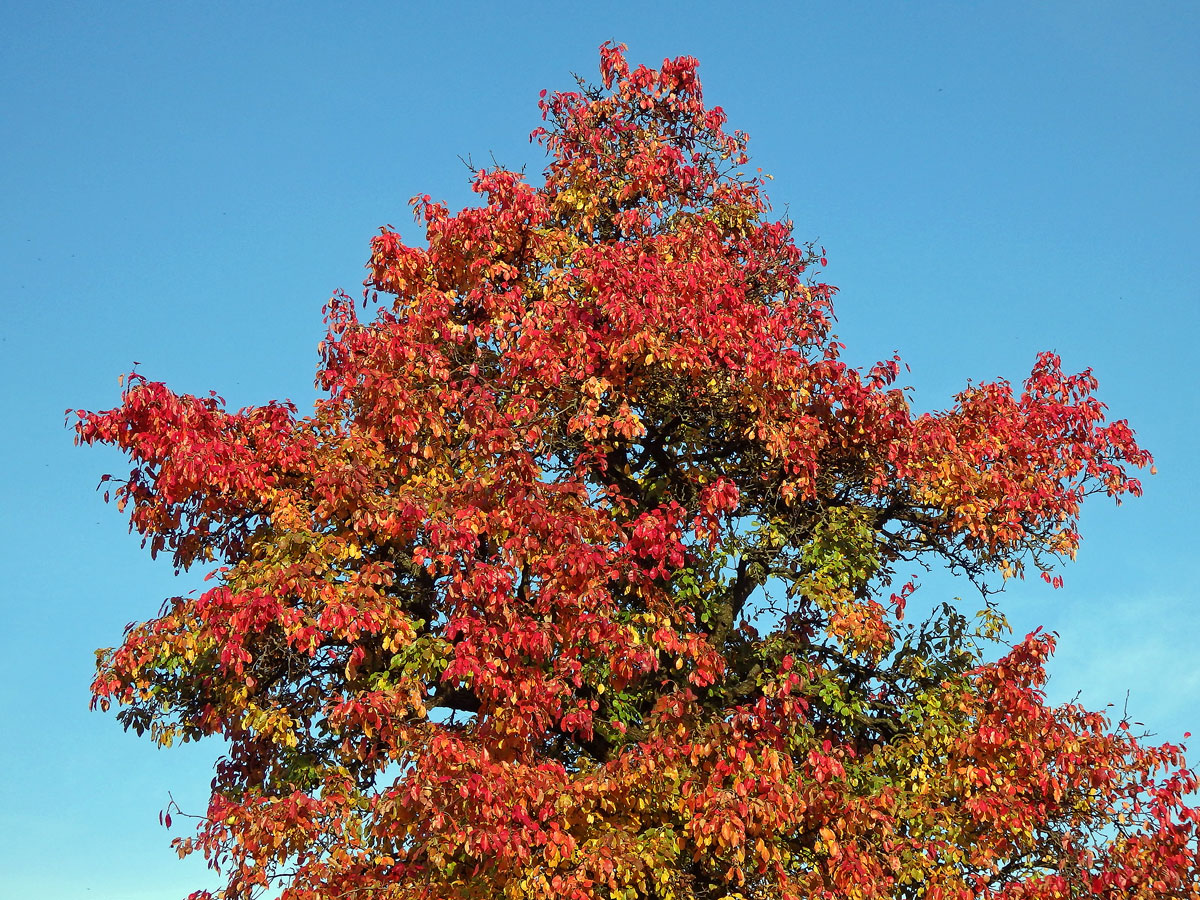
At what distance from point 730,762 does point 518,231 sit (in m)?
9.42

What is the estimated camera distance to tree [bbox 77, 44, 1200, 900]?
15172 mm

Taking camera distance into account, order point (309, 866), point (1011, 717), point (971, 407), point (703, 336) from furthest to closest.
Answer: point (971, 407) < point (703, 336) < point (1011, 717) < point (309, 866)

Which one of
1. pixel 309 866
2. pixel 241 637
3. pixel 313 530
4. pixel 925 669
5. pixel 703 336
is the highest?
pixel 703 336

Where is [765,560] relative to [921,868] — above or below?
above

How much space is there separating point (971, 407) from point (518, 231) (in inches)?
313

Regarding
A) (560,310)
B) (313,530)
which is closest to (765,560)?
(560,310)

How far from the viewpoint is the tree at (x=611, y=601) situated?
15172 mm

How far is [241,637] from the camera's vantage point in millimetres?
15438

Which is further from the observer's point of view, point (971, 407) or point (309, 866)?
point (971, 407)

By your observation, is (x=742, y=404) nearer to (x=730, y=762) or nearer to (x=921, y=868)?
(x=730, y=762)

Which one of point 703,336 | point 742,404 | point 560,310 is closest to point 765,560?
point 742,404

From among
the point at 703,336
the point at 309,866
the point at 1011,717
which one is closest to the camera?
the point at 309,866

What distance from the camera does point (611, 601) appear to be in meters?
16.0

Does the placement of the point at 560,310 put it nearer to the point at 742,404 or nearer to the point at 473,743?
the point at 742,404
